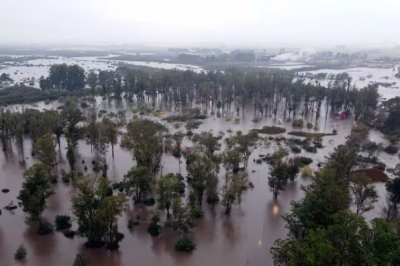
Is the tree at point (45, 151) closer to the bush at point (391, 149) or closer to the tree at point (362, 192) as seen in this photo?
the tree at point (362, 192)

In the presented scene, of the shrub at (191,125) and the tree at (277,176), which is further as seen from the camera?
the shrub at (191,125)

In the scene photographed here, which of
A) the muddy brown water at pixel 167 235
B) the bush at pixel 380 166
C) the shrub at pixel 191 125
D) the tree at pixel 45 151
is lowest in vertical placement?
the muddy brown water at pixel 167 235

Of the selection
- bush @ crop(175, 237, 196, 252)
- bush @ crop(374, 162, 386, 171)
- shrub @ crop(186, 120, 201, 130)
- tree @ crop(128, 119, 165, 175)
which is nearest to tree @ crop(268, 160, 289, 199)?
bush @ crop(175, 237, 196, 252)

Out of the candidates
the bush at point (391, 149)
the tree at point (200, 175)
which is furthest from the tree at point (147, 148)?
the bush at point (391, 149)

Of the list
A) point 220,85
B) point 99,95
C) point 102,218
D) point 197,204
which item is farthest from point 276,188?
point 99,95

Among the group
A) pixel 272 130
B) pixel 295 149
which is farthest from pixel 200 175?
pixel 272 130
